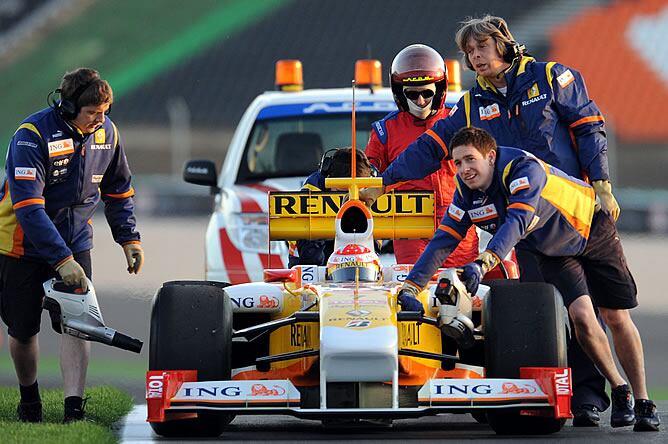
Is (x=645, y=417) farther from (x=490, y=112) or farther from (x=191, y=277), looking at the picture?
(x=191, y=277)

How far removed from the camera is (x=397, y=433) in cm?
756

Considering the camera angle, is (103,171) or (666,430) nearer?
(666,430)

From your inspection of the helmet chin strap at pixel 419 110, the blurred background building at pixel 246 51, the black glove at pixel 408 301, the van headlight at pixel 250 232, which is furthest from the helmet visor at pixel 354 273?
the blurred background building at pixel 246 51

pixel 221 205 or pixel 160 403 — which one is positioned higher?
pixel 221 205

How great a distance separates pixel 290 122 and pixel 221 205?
3.00 feet

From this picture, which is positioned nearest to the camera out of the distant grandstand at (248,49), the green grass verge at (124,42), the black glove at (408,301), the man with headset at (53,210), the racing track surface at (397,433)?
the black glove at (408,301)

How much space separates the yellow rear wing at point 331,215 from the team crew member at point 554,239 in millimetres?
663

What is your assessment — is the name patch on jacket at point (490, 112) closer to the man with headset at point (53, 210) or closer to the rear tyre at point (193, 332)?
the man with headset at point (53, 210)

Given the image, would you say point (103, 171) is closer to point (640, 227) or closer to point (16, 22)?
point (640, 227)

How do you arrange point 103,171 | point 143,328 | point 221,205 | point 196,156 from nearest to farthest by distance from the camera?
point 103,171 → point 221,205 → point 143,328 → point 196,156

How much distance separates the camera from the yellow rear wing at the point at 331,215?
8.19 meters

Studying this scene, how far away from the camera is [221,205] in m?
11.6

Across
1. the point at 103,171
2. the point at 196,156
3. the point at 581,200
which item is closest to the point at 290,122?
the point at 103,171

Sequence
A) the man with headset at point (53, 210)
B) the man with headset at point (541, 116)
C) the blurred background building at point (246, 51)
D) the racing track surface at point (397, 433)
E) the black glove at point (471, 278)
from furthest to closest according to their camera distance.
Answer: the blurred background building at point (246, 51) → the man with headset at point (541, 116) → the man with headset at point (53, 210) → the racing track surface at point (397, 433) → the black glove at point (471, 278)
